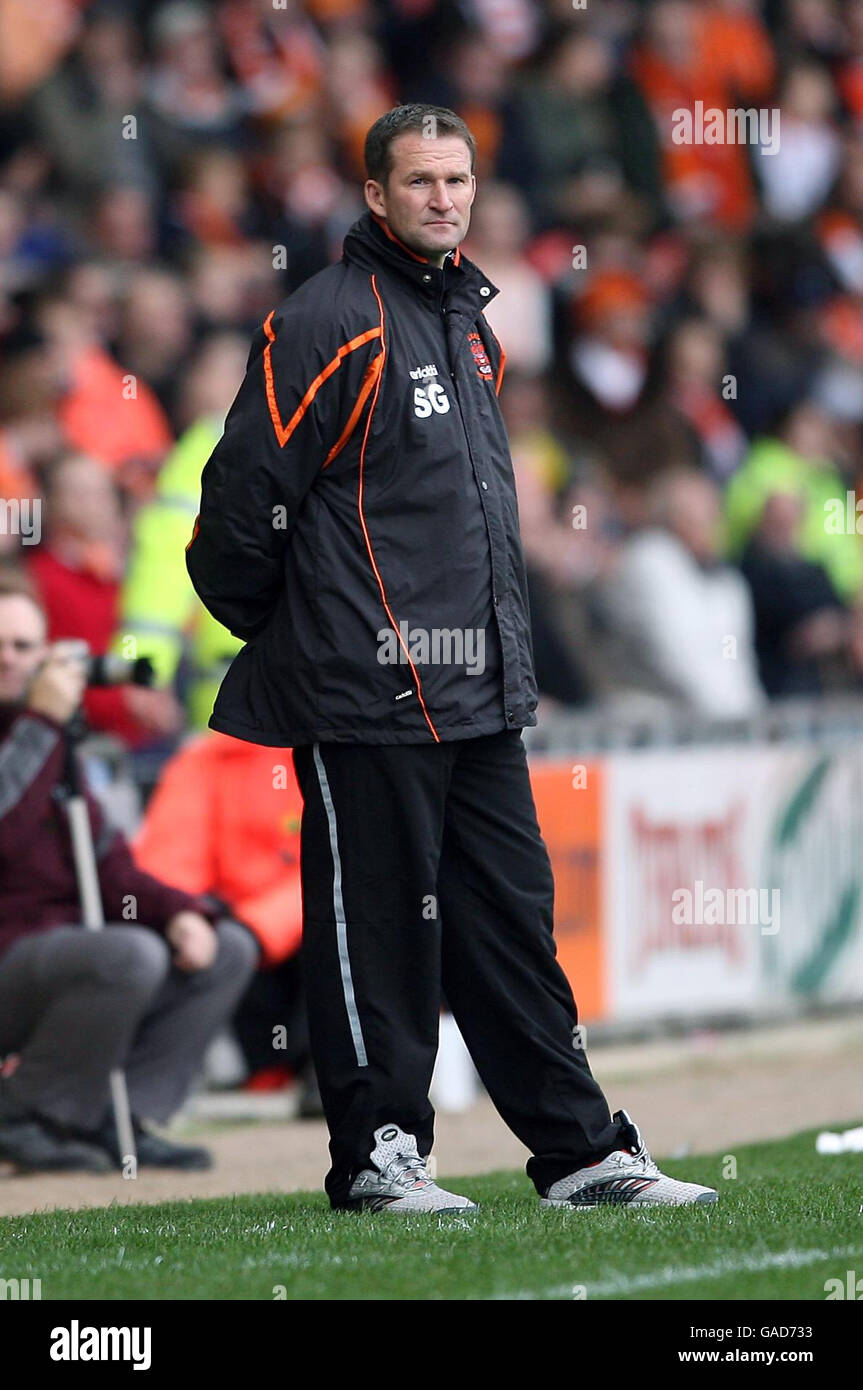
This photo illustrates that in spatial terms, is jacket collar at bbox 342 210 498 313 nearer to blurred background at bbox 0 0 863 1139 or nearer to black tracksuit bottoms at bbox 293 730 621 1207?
black tracksuit bottoms at bbox 293 730 621 1207

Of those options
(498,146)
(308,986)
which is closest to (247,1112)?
(308,986)

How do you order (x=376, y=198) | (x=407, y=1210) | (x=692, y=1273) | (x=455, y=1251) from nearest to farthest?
(x=692, y=1273) → (x=455, y=1251) → (x=407, y=1210) → (x=376, y=198)

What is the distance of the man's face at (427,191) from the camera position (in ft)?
17.2

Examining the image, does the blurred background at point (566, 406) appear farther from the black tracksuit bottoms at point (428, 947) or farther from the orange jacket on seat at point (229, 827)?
the black tracksuit bottoms at point (428, 947)

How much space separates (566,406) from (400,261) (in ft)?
25.6

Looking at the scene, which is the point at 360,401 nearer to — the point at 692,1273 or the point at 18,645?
the point at 692,1273

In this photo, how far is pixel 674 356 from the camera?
13.1 metres

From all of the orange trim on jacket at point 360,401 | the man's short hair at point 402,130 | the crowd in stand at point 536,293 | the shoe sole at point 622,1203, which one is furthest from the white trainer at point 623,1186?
the crowd in stand at point 536,293

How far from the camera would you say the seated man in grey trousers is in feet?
23.9

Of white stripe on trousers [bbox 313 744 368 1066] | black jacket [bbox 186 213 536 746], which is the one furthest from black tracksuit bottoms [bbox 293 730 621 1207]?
black jacket [bbox 186 213 536 746]

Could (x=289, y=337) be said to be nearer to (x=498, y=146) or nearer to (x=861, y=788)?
(x=861, y=788)

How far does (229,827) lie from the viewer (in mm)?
8672

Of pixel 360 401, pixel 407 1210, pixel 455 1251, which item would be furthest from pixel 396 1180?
pixel 360 401
